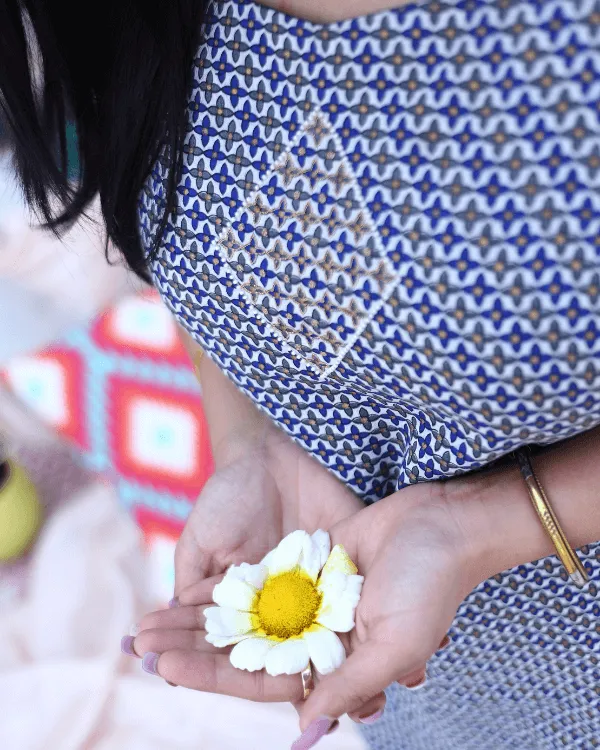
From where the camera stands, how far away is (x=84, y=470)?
1.44 metres

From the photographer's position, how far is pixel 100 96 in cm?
68

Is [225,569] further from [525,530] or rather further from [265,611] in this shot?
[525,530]

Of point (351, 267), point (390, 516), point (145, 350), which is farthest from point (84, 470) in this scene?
point (351, 267)

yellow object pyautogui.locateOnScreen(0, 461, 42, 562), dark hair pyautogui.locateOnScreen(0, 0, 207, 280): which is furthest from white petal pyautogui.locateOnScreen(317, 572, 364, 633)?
yellow object pyautogui.locateOnScreen(0, 461, 42, 562)

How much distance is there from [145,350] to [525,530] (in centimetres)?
112

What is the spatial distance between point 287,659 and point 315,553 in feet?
0.33

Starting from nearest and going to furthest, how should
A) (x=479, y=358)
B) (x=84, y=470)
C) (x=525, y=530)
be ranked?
(x=479, y=358) → (x=525, y=530) → (x=84, y=470)

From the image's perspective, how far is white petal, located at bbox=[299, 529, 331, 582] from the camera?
2.11 ft

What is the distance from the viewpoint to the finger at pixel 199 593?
67 cm

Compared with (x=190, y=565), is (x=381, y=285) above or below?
above

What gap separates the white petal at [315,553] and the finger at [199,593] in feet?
0.29

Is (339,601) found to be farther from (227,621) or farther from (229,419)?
(229,419)

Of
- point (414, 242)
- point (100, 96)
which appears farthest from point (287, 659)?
point (100, 96)

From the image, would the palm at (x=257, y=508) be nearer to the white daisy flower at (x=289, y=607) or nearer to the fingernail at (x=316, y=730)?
the white daisy flower at (x=289, y=607)
